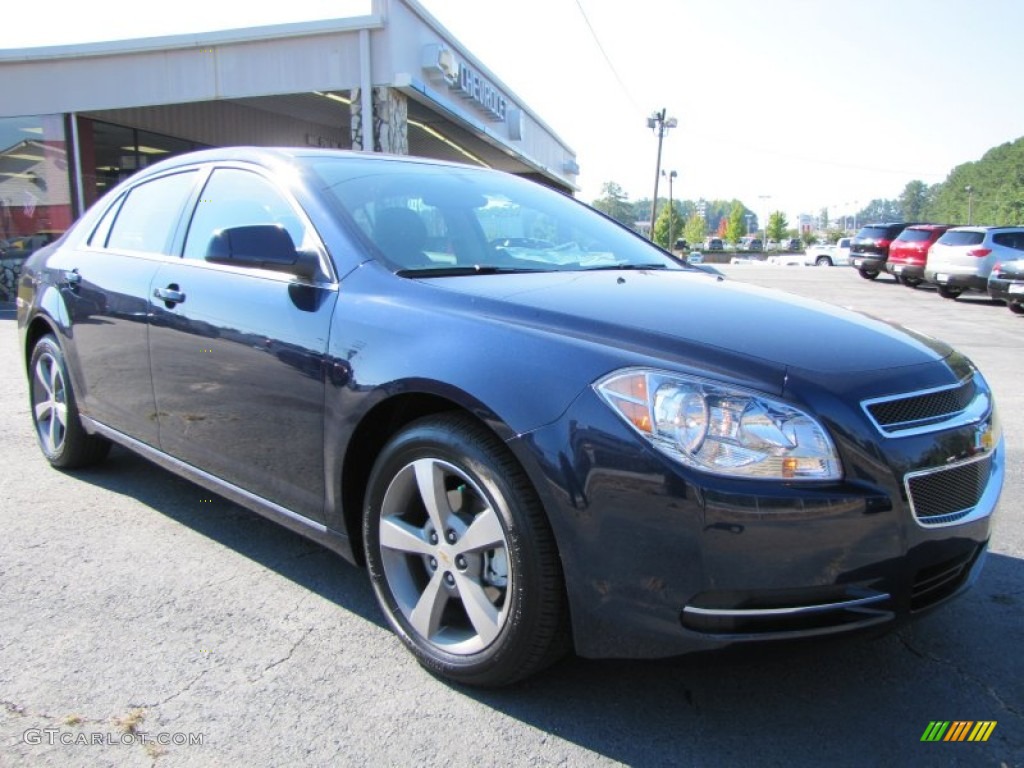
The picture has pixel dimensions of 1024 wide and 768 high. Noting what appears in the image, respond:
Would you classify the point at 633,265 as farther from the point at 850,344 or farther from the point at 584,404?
the point at 584,404

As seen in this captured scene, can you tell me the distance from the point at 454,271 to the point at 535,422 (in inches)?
35.4

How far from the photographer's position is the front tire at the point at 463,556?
209 centimetres

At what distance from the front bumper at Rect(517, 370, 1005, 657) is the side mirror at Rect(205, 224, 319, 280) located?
1.12 metres

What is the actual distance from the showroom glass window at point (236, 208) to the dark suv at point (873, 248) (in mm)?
24166

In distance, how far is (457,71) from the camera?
16.6 metres

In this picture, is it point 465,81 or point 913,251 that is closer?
point 465,81

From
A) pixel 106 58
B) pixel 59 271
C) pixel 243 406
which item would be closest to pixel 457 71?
pixel 106 58

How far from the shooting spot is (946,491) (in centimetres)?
205

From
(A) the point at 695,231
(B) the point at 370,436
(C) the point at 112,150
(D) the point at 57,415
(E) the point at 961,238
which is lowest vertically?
(D) the point at 57,415

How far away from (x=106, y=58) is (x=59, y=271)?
13005 millimetres

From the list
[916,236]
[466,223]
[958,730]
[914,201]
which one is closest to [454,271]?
[466,223]

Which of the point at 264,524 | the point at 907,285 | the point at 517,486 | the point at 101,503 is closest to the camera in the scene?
the point at 517,486

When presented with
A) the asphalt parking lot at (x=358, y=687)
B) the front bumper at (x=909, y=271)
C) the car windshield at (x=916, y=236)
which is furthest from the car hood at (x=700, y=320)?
the car windshield at (x=916, y=236)
